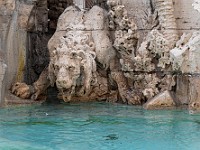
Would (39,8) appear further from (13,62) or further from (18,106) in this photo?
(18,106)

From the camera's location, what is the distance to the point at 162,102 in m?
8.55

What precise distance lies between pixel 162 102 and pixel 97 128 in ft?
6.64

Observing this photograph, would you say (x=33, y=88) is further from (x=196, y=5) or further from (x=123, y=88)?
(x=196, y=5)

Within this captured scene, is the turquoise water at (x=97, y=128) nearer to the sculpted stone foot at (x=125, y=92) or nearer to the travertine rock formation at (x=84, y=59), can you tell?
the sculpted stone foot at (x=125, y=92)

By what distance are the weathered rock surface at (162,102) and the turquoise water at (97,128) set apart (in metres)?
0.19

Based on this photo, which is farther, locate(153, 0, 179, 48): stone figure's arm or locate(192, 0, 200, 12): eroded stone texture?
locate(153, 0, 179, 48): stone figure's arm

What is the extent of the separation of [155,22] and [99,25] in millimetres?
1073

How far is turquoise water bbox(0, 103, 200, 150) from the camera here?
5730 mm

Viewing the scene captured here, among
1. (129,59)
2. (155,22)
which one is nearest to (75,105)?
(129,59)

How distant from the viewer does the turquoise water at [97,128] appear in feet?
18.8

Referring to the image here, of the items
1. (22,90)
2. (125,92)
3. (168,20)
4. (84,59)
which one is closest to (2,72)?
(22,90)

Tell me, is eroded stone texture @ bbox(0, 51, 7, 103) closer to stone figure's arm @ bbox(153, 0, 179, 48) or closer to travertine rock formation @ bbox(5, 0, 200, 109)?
travertine rock formation @ bbox(5, 0, 200, 109)

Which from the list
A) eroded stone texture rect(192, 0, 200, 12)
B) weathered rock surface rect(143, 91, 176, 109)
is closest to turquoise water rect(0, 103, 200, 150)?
weathered rock surface rect(143, 91, 176, 109)

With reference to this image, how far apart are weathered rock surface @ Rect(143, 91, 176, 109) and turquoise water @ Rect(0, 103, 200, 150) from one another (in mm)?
185
